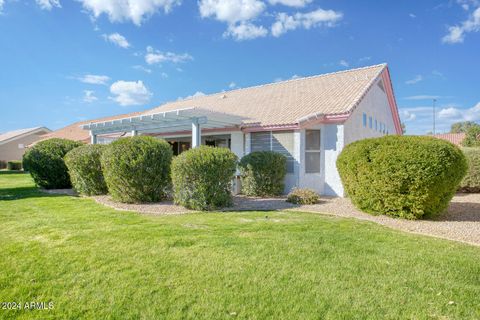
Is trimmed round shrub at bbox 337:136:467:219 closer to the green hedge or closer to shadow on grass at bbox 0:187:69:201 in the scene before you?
shadow on grass at bbox 0:187:69:201

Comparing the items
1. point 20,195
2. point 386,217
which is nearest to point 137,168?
point 20,195

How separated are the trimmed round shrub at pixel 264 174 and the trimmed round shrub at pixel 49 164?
384 inches

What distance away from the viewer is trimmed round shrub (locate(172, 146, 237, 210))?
29.6 feet

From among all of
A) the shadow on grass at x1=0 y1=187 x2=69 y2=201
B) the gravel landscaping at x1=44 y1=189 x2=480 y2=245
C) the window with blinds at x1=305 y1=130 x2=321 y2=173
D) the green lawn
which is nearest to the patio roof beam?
the gravel landscaping at x1=44 y1=189 x2=480 y2=245

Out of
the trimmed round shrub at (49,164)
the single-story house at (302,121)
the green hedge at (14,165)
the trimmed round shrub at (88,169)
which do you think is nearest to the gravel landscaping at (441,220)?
the single-story house at (302,121)

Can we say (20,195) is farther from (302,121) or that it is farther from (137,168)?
(302,121)

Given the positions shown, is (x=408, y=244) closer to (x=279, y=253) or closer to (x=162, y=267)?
(x=279, y=253)

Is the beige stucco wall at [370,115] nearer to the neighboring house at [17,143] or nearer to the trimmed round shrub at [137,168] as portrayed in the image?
the trimmed round shrub at [137,168]

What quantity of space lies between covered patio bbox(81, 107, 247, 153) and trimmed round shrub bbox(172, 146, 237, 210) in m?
2.72

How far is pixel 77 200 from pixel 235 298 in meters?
9.85

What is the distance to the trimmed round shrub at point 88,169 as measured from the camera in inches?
470

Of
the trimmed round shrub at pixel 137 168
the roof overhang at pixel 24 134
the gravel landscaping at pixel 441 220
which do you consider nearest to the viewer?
the gravel landscaping at pixel 441 220

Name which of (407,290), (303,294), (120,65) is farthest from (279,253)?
(120,65)

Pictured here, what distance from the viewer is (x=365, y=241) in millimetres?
5711
